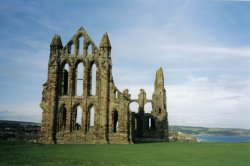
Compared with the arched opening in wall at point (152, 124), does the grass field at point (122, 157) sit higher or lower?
lower

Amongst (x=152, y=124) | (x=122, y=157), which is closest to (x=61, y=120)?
(x=122, y=157)

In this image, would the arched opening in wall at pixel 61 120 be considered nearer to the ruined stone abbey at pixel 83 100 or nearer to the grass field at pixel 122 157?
the ruined stone abbey at pixel 83 100

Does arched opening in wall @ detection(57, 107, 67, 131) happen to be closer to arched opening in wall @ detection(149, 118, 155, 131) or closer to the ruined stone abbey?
the ruined stone abbey

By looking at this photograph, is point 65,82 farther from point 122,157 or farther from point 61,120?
point 122,157

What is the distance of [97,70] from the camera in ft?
131

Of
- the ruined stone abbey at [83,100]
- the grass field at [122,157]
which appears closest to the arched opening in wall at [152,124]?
the ruined stone abbey at [83,100]

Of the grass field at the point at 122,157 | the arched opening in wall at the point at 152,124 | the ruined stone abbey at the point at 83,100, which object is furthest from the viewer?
the arched opening in wall at the point at 152,124

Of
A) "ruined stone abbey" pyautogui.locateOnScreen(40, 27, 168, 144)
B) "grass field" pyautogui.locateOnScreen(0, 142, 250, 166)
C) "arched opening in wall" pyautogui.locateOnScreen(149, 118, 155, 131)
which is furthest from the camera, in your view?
"arched opening in wall" pyautogui.locateOnScreen(149, 118, 155, 131)

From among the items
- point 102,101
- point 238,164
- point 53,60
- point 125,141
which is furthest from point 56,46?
point 238,164

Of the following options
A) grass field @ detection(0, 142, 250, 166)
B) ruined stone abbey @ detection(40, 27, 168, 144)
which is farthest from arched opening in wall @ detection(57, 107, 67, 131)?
grass field @ detection(0, 142, 250, 166)

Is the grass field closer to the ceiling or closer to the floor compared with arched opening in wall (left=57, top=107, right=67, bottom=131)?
closer to the floor

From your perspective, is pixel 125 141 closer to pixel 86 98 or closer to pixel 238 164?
pixel 86 98

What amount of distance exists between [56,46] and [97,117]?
10.6m

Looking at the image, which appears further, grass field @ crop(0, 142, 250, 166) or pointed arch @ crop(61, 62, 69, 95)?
pointed arch @ crop(61, 62, 69, 95)
